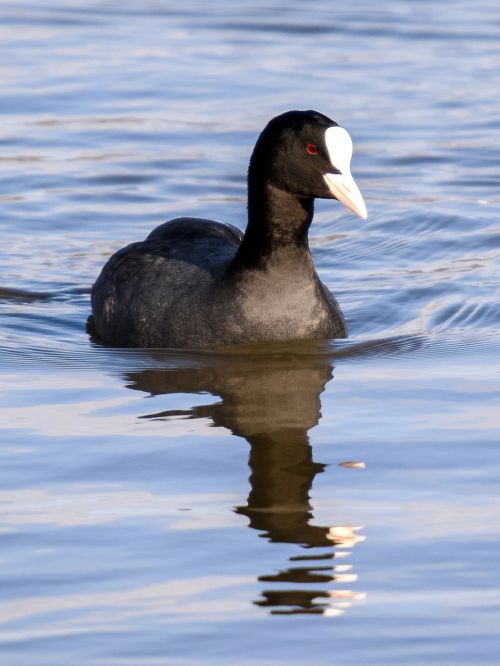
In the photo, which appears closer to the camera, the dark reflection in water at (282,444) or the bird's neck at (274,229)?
the dark reflection in water at (282,444)

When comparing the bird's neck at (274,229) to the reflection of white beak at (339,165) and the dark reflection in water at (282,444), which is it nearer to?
the reflection of white beak at (339,165)

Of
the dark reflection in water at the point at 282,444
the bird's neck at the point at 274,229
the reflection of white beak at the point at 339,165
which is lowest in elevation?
the dark reflection in water at the point at 282,444

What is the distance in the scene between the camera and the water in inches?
161

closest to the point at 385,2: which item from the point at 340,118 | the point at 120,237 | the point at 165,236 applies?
the point at 340,118

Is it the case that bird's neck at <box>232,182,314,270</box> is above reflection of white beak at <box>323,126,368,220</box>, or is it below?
below

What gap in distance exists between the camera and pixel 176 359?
6.76m

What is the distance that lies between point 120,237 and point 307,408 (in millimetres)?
3607

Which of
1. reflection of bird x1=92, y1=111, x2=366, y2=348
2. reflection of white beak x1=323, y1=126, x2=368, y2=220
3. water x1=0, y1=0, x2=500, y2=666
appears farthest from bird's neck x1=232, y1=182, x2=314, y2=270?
water x1=0, y1=0, x2=500, y2=666

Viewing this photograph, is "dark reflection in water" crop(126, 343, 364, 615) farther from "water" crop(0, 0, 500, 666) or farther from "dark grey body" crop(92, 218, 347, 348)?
"dark grey body" crop(92, 218, 347, 348)

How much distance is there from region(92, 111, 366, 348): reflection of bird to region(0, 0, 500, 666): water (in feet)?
0.45

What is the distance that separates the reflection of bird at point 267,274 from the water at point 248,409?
14cm

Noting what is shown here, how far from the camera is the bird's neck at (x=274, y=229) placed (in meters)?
6.80

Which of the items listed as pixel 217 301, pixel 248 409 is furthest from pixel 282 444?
pixel 217 301

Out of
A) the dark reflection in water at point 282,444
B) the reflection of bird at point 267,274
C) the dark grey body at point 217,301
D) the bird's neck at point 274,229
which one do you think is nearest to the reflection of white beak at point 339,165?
the reflection of bird at point 267,274
